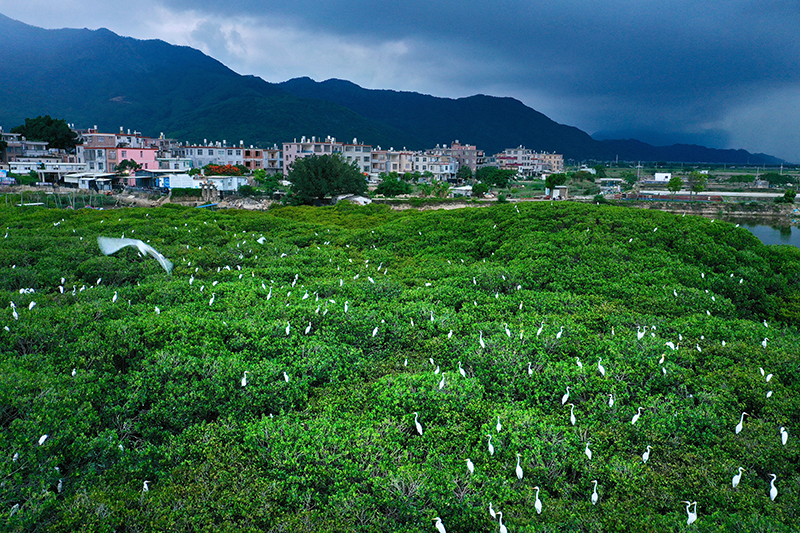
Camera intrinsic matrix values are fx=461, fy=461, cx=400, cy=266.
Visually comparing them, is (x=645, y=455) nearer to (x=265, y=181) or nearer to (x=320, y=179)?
(x=320, y=179)

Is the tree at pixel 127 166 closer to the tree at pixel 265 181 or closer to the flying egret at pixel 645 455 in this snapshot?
the tree at pixel 265 181

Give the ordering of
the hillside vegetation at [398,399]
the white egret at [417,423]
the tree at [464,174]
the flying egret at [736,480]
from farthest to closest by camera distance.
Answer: the tree at [464,174] → the white egret at [417,423] → the flying egret at [736,480] → the hillside vegetation at [398,399]

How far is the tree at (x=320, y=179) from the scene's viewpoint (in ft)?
123

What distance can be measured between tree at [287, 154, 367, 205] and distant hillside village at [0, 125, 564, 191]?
234 inches

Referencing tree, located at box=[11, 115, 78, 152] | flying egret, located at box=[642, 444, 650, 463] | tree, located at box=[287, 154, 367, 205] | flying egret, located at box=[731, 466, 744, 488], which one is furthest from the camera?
tree, located at box=[11, 115, 78, 152]

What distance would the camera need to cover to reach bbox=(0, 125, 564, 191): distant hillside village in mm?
51500

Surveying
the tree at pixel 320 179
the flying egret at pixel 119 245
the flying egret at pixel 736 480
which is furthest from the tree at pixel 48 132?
the flying egret at pixel 736 480

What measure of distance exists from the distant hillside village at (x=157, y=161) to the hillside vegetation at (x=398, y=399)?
36.2 metres

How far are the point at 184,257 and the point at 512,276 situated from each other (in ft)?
29.5

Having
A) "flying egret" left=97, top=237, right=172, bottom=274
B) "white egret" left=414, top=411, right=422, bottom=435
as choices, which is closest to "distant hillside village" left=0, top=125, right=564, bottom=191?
"flying egret" left=97, top=237, right=172, bottom=274

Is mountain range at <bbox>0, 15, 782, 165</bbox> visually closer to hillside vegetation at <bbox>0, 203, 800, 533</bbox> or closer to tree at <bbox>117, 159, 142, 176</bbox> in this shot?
tree at <bbox>117, 159, 142, 176</bbox>

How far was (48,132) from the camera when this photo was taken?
204 ft

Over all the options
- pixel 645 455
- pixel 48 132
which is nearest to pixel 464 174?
pixel 48 132

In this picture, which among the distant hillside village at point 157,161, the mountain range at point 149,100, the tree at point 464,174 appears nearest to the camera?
the distant hillside village at point 157,161
